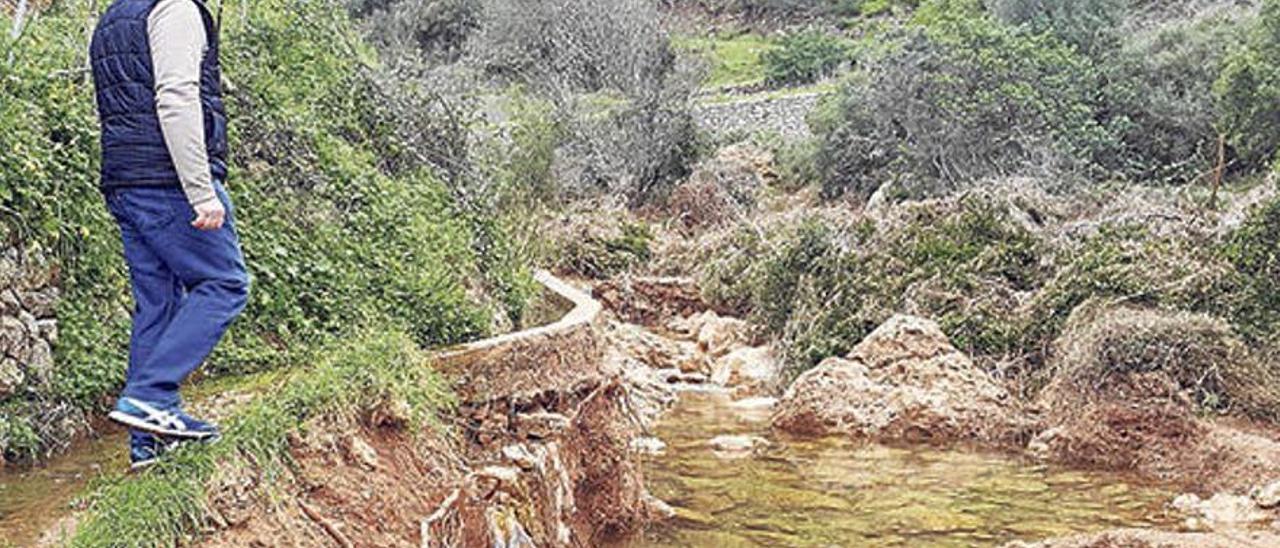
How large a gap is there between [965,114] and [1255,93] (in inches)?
187

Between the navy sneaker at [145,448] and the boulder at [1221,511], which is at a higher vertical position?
the navy sneaker at [145,448]

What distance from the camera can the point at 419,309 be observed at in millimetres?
7723

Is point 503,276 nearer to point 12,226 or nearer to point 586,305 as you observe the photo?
point 586,305

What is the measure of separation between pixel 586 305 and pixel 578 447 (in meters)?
1.72

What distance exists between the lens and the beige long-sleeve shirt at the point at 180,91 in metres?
4.33

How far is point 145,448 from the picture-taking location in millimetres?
4648

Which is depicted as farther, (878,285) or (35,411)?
(878,285)

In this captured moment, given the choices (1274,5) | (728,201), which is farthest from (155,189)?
(1274,5)

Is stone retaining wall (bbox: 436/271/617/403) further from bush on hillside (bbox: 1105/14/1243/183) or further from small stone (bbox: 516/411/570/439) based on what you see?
bush on hillside (bbox: 1105/14/1243/183)

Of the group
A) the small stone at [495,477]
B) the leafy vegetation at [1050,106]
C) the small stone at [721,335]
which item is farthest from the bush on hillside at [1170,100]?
the small stone at [495,477]

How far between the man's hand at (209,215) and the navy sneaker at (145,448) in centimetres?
80

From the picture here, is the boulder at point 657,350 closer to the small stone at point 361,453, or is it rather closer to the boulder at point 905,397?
the boulder at point 905,397

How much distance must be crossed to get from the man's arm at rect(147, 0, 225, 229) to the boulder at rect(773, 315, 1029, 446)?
8.63 metres

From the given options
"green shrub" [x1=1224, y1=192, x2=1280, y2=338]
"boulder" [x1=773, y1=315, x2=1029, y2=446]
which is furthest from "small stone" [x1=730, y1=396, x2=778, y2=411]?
"green shrub" [x1=1224, y1=192, x2=1280, y2=338]
